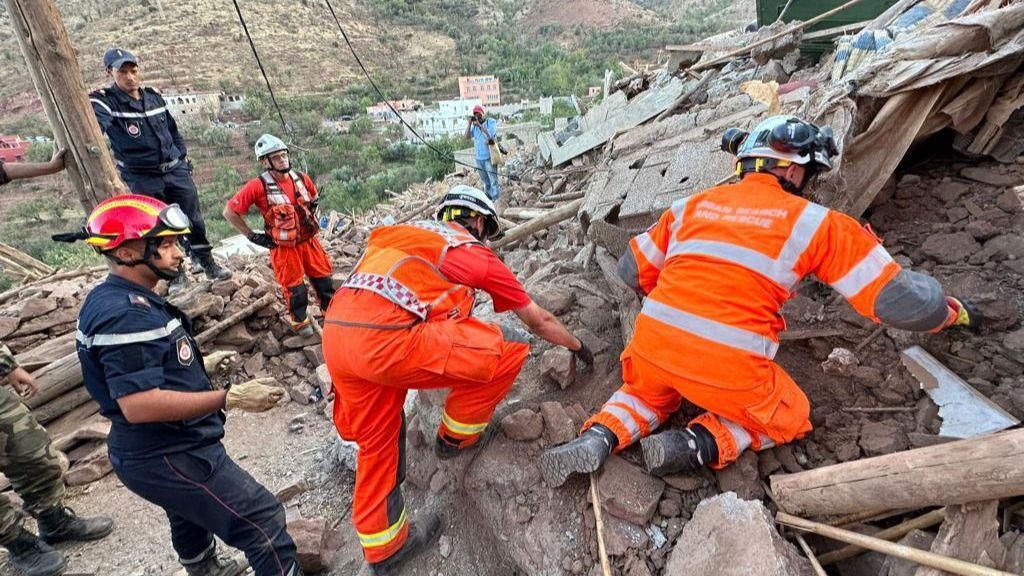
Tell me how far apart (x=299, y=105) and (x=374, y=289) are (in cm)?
3674

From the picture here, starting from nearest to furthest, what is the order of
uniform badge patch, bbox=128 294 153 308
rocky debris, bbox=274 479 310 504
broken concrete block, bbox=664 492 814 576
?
broken concrete block, bbox=664 492 814 576, uniform badge patch, bbox=128 294 153 308, rocky debris, bbox=274 479 310 504

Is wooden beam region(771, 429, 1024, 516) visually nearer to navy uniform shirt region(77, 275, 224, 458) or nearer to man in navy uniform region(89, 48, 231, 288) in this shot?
navy uniform shirt region(77, 275, 224, 458)

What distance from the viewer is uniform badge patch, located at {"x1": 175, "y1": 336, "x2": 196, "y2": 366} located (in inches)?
87.6

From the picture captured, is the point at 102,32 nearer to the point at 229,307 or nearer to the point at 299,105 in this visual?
the point at 299,105

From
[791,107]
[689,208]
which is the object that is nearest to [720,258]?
[689,208]

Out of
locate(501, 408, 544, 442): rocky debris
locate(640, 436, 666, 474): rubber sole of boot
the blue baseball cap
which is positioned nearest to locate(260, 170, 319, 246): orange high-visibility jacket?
the blue baseball cap

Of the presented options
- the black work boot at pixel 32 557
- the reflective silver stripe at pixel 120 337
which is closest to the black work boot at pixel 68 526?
the black work boot at pixel 32 557

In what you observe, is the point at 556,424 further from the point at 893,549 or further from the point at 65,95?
the point at 65,95

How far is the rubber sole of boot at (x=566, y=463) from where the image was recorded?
2.26m

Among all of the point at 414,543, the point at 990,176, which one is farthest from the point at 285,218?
the point at 990,176

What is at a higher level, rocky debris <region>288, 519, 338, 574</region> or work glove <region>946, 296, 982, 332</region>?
work glove <region>946, 296, 982, 332</region>

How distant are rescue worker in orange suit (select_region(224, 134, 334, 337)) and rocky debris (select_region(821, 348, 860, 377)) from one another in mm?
4693

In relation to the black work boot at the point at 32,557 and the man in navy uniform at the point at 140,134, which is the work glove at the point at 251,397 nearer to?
the black work boot at the point at 32,557

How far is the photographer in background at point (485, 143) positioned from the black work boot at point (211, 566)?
24.6ft
